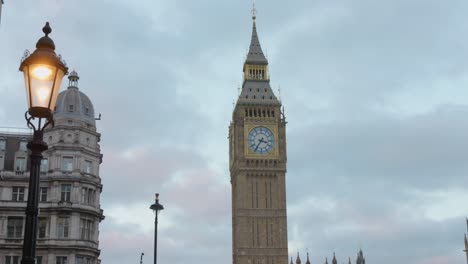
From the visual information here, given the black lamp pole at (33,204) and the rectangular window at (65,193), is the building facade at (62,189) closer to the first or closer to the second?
the rectangular window at (65,193)

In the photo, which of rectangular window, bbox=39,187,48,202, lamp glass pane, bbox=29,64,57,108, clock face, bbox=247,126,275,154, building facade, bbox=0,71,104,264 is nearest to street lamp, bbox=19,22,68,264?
lamp glass pane, bbox=29,64,57,108

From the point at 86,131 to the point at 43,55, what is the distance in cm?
5499

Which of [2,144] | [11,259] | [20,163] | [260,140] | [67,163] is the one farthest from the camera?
[260,140]

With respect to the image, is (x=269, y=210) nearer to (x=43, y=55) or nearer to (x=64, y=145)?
(x=64, y=145)

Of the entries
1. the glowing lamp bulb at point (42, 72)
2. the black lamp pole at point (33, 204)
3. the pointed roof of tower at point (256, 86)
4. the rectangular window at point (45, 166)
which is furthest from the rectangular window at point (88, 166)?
the pointed roof of tower at point (256, 86)

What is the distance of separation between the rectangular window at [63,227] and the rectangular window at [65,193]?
6.39 ft

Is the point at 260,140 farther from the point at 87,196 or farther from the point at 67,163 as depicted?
the point at 87,196

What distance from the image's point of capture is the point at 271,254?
12475 centimetres

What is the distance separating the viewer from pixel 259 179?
129500 millimetres

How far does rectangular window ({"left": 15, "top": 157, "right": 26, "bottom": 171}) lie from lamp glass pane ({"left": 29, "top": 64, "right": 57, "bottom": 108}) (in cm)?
5589

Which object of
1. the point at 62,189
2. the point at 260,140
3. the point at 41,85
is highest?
the point at 260,140

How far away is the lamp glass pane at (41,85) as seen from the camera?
10.5m

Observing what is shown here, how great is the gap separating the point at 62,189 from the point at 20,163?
19.1 feet

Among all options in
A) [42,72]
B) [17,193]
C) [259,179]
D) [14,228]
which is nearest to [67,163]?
[17,193]
